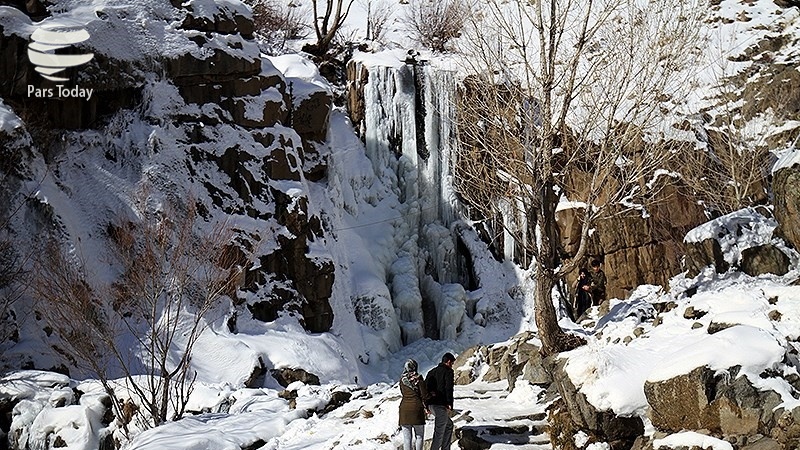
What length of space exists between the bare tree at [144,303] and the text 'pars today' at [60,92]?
342 centimetres

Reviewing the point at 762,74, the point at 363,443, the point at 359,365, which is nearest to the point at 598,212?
the point at 363,443

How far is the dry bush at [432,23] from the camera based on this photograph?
2677 cm

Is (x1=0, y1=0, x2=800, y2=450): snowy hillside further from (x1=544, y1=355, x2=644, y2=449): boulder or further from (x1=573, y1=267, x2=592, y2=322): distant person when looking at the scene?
(x1=573, y1=267, x2=592, y2=322): distant person

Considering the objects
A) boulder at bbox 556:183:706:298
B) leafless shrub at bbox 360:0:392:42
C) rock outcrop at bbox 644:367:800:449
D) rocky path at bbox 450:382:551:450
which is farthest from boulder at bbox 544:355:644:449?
leafless shrub at bbox 360:0:392:42

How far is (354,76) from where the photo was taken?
77.9ft

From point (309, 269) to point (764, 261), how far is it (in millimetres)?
10748

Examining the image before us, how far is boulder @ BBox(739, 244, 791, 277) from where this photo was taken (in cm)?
1015

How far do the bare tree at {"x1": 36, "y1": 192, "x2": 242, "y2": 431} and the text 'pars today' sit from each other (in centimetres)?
342

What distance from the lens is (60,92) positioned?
53.1ft

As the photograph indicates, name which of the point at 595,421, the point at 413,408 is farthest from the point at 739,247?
the point at 413,408

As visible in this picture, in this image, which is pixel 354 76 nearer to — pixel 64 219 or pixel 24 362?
pixel 64 219

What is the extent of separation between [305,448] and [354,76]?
16922mm

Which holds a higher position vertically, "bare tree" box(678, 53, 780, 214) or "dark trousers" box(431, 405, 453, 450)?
"bare tree" box(678, 53, 780, 214)

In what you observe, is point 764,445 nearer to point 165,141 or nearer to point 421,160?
point 165,141
